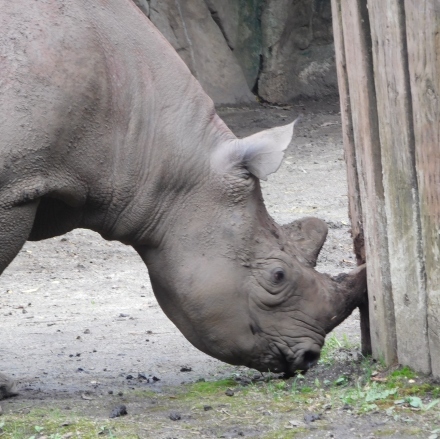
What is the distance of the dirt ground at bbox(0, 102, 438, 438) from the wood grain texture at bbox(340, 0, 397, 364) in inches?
31.3

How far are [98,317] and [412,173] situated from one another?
3.58m

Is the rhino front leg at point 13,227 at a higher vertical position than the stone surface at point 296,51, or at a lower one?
lower

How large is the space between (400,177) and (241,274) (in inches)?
35.6

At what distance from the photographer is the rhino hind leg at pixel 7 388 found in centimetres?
520

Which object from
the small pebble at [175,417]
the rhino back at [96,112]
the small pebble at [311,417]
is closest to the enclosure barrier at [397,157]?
the small pebble at [311,417]

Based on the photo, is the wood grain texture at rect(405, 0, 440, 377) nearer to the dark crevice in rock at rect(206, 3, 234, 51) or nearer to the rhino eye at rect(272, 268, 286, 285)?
the rhino eye at rect(272, 268, 286, 285)

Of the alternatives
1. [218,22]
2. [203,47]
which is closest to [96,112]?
[203,47]

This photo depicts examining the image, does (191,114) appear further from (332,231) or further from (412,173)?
(332,231)

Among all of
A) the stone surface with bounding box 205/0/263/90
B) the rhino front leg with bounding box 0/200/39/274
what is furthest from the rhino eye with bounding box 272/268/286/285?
the stone surface with bounding box 205/0/263/90

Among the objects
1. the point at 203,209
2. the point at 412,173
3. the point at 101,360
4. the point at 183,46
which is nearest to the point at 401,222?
the point at 412,173

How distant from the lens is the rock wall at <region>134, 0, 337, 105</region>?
53.9 feet

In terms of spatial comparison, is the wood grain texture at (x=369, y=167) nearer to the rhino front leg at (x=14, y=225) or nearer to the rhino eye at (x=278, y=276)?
the rhino eye at (x=278, y=276)

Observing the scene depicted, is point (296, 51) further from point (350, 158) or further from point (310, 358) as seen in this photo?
point (310, 358)

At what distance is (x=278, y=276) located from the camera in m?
4.99
